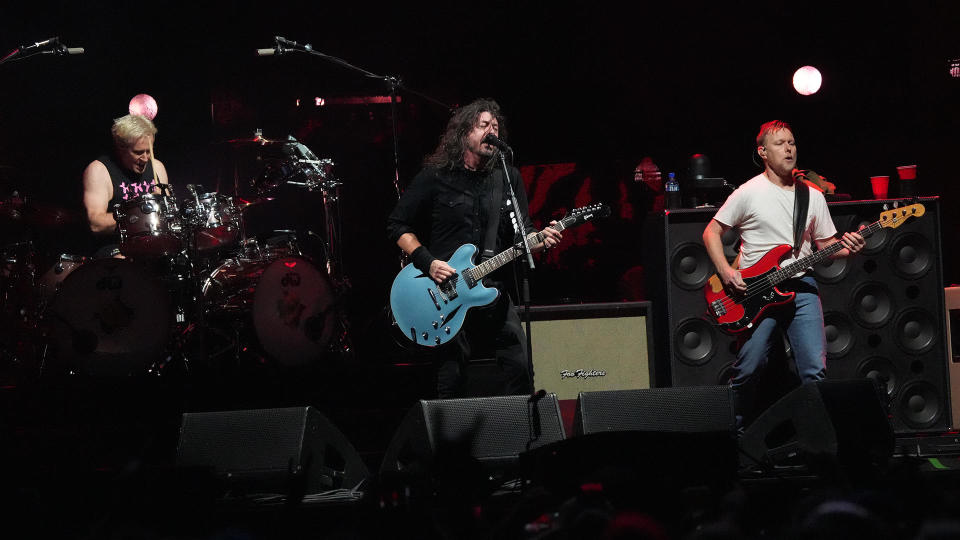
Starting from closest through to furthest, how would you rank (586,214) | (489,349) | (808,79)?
(489,349) < (586,214) < (808,79)

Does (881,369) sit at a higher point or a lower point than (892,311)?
lower

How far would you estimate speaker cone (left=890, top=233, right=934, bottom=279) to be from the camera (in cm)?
673

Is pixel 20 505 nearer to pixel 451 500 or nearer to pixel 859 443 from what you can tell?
pixel 451 500

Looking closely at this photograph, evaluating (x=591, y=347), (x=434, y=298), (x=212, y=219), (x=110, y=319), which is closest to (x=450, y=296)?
(x=434, y=298)

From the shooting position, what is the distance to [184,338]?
23.1ft

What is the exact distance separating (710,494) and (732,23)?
23.7 ft

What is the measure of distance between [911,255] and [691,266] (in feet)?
5.52

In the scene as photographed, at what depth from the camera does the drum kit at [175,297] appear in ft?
21.2

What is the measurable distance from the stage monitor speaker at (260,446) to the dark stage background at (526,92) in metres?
4.69

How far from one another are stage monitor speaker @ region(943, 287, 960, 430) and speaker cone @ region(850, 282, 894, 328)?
0.53m

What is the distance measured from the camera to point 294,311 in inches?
279

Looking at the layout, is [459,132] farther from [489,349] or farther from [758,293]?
[758,293]

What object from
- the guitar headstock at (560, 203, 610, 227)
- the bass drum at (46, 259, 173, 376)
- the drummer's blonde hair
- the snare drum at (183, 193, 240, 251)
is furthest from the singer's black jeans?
the drummer's blonde hair

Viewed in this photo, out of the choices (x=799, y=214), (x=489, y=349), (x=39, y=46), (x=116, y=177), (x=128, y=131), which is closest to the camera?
(x=489, y=349)
